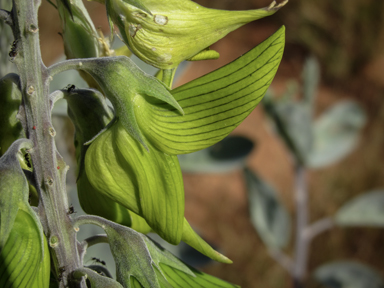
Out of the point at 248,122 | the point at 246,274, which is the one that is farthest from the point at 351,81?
the point at 246,274

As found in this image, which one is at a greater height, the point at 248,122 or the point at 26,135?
A: the point at 26,135

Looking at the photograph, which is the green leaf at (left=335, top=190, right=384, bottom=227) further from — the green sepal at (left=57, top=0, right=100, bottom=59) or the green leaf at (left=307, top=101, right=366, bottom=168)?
the green sepal at (left=57, top=0, right=100, bottom=59)

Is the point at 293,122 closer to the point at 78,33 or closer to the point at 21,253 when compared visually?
the point at 78,33

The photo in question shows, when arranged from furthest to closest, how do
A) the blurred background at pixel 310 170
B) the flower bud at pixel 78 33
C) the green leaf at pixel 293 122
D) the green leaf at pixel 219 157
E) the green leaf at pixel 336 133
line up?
the blurred background at pixel 310 170
the green leaf at pixel 336 133
the green leaf at pixel 293 122
the green leaf at pixel 219 157
the flower bud at pixel 78 33

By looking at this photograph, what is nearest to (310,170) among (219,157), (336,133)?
(336,133)

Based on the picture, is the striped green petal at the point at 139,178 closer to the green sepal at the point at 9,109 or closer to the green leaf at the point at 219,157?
the green sepal at the point at 9,109

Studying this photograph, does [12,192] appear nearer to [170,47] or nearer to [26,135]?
[26,135]

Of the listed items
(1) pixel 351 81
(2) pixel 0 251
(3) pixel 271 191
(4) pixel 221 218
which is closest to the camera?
(2) pixel 0 251

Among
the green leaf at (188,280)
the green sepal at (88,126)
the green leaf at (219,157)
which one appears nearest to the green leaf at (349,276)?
the green leaf at (219,157)
